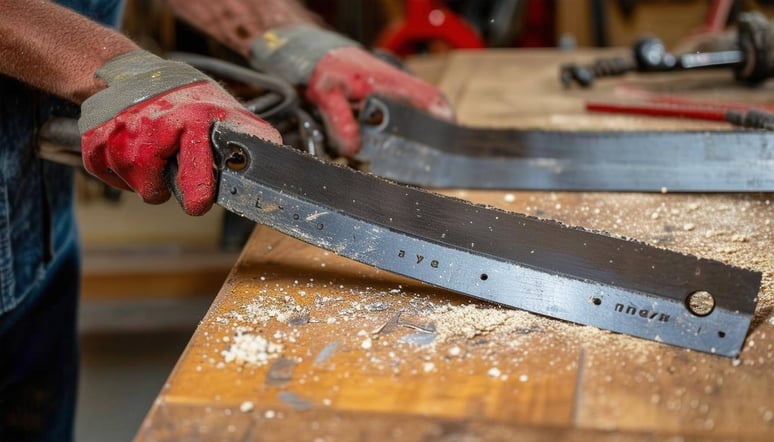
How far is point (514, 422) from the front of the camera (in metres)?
0.85

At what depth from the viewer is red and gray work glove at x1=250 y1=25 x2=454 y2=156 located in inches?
59.6

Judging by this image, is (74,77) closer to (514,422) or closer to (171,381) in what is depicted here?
(171,381)

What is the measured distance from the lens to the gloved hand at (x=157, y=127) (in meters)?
1.08

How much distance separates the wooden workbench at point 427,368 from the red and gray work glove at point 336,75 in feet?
1.02

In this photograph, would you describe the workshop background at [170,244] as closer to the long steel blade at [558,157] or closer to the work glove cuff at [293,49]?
the work glove cuff at [293,49]

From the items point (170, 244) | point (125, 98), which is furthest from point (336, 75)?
point (170, 244)

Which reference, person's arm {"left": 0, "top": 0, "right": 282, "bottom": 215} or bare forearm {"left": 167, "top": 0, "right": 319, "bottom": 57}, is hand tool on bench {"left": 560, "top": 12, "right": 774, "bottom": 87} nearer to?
bare forearm {"left": 167, "top": 0, "right": 319, "bottom": 57}

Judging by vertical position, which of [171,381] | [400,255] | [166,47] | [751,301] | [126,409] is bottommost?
[126,409]

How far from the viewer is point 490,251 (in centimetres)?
107

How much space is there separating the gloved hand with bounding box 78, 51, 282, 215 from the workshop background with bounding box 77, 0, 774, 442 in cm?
161

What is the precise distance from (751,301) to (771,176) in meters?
0.48

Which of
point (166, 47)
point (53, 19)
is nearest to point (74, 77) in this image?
point (53, 19)

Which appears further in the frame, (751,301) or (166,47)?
(166,47)

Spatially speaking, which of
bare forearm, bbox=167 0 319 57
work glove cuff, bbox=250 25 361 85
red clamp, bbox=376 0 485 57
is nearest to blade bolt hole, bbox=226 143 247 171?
work glove cuff, bbox=250 25 361 85
